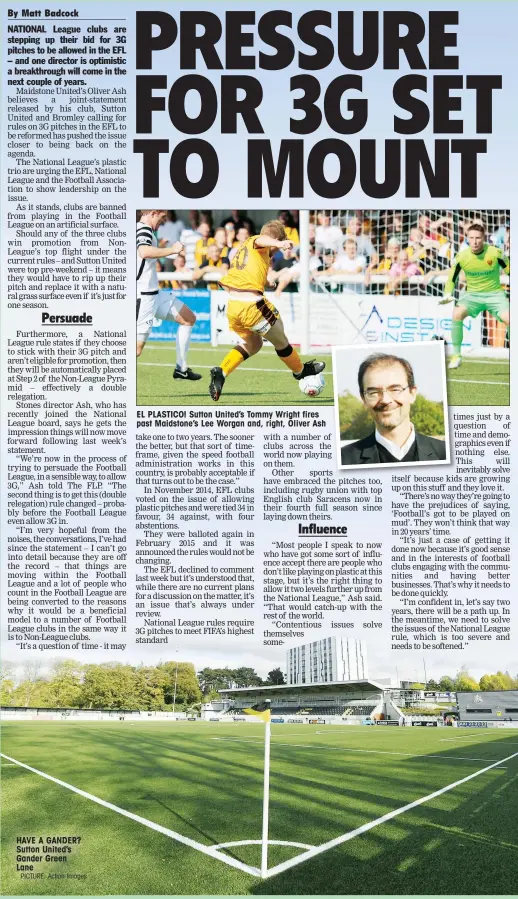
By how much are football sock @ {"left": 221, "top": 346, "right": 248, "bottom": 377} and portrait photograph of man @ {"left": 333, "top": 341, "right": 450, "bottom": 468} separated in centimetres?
103

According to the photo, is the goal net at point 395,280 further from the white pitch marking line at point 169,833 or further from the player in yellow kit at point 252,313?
the white pitch marking line at point 169,833

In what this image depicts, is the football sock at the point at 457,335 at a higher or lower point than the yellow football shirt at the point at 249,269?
lower

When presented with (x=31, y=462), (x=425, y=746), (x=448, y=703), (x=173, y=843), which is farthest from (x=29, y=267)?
(x=425, y=746)

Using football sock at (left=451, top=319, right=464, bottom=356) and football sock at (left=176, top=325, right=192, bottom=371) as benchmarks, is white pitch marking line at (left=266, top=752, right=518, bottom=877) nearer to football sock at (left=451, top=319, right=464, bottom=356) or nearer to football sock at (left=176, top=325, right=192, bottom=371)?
football sock at (left=451, top=319, right=464, bottom=356)

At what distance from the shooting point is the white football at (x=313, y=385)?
935cm

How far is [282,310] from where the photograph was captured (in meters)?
9.78

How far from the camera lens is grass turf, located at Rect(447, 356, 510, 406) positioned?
9047mm

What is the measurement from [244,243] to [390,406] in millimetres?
2323

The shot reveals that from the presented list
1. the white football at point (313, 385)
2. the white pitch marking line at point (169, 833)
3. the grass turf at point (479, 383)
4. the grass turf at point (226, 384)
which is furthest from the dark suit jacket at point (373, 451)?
the white pitch marking line at point (169, 833)

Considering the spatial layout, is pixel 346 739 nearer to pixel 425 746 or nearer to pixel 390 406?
pixel 425 746

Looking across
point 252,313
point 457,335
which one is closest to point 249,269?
point 252,313

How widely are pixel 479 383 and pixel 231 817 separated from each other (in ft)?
16.9

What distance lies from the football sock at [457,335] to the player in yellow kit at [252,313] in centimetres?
139

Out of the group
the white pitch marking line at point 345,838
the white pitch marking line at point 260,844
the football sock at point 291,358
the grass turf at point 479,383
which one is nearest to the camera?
the white pitch marking line at point 345,838
